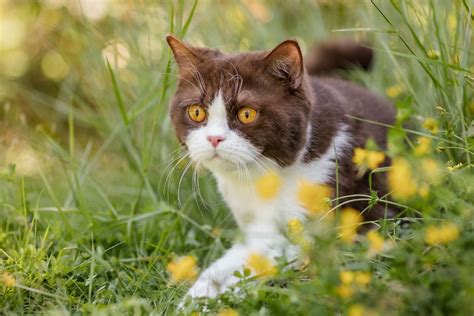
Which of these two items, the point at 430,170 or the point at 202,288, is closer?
the point at 430,170

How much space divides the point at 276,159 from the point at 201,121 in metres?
0.28

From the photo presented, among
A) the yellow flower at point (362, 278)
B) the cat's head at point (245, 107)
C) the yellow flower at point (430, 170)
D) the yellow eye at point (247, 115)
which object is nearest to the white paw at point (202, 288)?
the cat's head at point (245, 107)

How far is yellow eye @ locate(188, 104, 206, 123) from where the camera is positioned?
2016 millimetres

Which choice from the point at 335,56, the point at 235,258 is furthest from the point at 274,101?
the point at 335,56

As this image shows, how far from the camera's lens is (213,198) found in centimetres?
265

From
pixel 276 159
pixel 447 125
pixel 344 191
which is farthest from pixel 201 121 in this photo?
pixel 447 125

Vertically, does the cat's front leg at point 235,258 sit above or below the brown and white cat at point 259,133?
below

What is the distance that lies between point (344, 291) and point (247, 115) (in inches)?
33.4

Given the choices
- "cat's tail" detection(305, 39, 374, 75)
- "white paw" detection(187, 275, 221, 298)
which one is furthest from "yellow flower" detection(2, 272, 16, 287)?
"cat's tail" detection(305, 39, 374, 75)

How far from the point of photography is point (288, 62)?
1982 millimetres

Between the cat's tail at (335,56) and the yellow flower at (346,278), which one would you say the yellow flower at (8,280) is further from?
the cat's tail at (335,56)

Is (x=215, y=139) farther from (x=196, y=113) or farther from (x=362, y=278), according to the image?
(x=362, y=278)

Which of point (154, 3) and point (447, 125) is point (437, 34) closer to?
point (447, 125)

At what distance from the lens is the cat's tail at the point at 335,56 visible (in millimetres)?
3152
